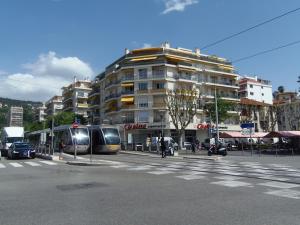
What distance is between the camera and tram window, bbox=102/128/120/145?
33.3 m

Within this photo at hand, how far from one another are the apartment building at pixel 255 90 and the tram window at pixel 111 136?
58.8 metres

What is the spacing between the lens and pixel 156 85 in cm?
6219

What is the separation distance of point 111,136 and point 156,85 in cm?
2999

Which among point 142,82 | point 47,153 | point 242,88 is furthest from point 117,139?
point 242,88

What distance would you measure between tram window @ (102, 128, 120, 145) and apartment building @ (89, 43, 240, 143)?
23927 millimetres

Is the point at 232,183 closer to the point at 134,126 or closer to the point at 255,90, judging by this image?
the point at 134,126

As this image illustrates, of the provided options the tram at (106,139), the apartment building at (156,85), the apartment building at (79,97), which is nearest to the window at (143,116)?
the apartment building at (156,85)

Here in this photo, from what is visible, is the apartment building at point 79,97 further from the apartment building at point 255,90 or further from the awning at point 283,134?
the awning at point 283,134

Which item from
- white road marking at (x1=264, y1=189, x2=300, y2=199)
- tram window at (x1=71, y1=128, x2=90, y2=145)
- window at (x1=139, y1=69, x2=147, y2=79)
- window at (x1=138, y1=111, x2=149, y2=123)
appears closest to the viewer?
white road marking at (x1=264, y1=189, x2=300, y2=199)

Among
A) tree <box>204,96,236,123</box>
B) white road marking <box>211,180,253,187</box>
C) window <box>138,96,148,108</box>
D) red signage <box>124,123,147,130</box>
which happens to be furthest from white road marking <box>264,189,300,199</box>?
window <box>138,96,148,108</box>

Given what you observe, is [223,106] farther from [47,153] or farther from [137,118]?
[47,153]

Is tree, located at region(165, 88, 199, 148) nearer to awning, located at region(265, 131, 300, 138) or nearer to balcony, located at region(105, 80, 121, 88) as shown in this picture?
awning, located at region(265, 131, 300, 138)

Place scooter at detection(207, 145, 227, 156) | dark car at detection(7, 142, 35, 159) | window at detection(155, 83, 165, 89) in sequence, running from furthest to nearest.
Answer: window at detection(155, 83, 165, 89) → scooter at detection(207, 145, 227, 156) → dark car at detection(7, 142, 35, 159)

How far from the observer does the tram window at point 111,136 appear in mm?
33281
